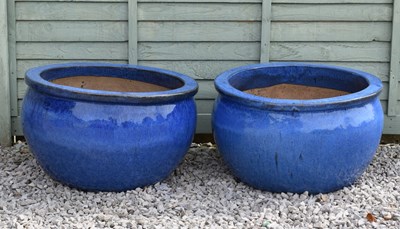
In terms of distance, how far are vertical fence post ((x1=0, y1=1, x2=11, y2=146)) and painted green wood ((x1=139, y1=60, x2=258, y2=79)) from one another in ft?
2.79

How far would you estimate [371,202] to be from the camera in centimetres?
456

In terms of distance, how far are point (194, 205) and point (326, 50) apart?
154 centimetres

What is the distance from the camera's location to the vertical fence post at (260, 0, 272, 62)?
5297 mm

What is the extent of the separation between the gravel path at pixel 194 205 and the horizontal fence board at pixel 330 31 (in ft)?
3.03

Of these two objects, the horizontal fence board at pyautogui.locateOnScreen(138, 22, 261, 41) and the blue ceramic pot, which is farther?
the horizontal fence board at pyautogui.locateOnScreen(138, 22, 261, 41)

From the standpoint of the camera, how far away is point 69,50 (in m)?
5.33

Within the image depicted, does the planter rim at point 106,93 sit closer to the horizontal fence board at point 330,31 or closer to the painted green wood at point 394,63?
the horizontal fence board at point 330,31

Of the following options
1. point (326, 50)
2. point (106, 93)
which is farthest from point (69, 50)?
point (326, 50)

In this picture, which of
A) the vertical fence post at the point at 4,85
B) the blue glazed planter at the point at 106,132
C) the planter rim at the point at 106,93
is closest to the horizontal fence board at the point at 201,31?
the vertical fence post at the point at 4,85

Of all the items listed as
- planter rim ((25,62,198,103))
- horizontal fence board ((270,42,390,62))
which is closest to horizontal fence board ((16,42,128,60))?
planter rim ((25,62,198,103))

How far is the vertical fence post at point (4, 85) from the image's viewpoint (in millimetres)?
5211

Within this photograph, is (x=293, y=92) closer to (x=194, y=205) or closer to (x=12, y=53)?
(x=194, y=205)

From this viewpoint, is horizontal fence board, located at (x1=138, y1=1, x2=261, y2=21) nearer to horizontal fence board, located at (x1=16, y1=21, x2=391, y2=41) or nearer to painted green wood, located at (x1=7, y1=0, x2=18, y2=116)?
horizontal fence board, located at (x1=16, y1=21, x2=391, y2=41)

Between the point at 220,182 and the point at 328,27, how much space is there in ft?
4.26
